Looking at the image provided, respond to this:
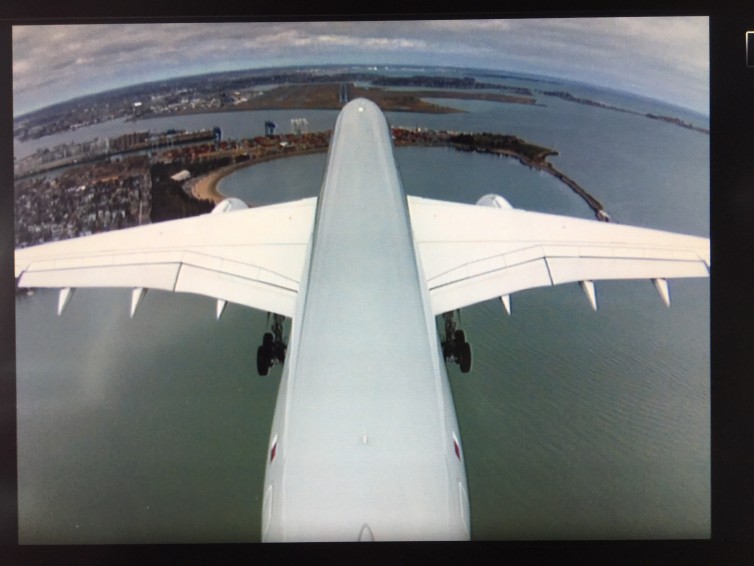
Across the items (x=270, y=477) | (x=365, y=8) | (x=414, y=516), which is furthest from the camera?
(x=365, y=8)

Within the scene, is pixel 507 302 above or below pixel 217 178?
below

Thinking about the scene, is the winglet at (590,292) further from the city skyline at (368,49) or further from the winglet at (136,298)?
the winglet at (136,298)

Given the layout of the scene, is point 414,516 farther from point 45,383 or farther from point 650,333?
point 45,383

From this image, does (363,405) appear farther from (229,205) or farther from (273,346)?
A: (229,205)

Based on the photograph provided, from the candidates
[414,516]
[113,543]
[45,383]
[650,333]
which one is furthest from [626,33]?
[113,543]

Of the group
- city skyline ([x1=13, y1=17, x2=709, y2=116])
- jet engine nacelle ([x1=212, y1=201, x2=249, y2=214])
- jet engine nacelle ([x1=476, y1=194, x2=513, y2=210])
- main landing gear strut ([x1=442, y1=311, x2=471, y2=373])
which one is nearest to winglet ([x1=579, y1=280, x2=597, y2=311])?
jet engine nacelle ([x1=476, y1=194, x2=513, y2=210])

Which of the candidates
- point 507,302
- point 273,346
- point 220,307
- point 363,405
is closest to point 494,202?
point 507,302

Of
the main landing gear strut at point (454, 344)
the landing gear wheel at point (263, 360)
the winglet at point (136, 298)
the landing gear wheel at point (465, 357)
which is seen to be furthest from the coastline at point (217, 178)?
the landing gear wheel at point (465, 357)
